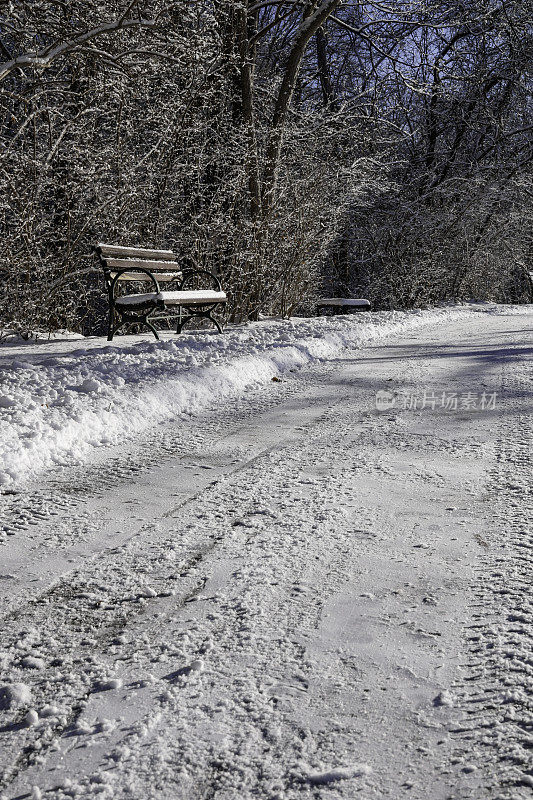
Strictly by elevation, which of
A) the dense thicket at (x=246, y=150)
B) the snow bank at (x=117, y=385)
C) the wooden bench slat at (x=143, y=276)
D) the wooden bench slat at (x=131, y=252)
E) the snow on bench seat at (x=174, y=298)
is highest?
the dense thicket at (x=246, y=150)

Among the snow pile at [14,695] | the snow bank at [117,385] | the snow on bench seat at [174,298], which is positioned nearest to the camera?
the snow pile at [14,695]

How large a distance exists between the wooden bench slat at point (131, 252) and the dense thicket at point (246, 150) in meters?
0.69

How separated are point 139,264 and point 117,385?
3.64 metres

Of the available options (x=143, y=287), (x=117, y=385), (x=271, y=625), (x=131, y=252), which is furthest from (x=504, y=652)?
(x=143, y=287)

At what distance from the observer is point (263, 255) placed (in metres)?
12.0

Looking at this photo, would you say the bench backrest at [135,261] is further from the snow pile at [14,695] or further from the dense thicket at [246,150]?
the snow pile at [14,695]

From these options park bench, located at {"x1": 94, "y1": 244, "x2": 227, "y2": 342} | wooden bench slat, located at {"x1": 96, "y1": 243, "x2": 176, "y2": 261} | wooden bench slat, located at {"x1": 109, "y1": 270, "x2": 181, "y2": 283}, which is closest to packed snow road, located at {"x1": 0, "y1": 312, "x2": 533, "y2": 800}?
park bench, located at {"x1": 94, "y1": 244, "x2": 227, "y2": 342}

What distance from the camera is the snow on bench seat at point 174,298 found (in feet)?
25.7

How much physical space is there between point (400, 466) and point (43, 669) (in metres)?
2.21

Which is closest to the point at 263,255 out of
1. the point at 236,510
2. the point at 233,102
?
the point at 233,102

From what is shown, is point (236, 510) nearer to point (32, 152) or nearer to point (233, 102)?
point (32, 152)

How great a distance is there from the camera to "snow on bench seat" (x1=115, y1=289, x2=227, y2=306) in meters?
7.84

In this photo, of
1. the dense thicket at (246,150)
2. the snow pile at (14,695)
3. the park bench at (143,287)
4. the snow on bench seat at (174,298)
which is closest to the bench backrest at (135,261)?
the park bench at (143,287)

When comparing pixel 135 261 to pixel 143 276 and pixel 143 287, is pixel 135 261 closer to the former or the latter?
pixel 143 276
